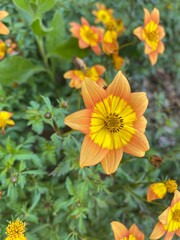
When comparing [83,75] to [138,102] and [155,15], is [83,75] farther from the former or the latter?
[138,102]

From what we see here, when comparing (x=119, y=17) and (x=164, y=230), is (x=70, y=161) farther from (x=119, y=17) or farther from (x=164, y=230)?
(x=119, y=17)

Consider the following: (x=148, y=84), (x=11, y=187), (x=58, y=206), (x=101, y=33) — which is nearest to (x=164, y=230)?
(x=58, y=206)

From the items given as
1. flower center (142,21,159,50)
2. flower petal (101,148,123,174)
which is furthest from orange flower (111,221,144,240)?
flower center (142,21,159,50)

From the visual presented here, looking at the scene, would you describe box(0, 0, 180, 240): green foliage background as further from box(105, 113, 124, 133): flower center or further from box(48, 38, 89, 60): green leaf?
box(105, 113, 124, 133): flower center

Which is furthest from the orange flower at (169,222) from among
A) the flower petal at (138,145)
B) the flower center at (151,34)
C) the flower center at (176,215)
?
the flower center at (151,34)

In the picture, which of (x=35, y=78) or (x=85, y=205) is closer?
(x=85, y=205)

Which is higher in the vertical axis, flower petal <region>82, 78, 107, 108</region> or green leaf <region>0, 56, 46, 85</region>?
flower petal <region>82, 78, 107, 108</region>
